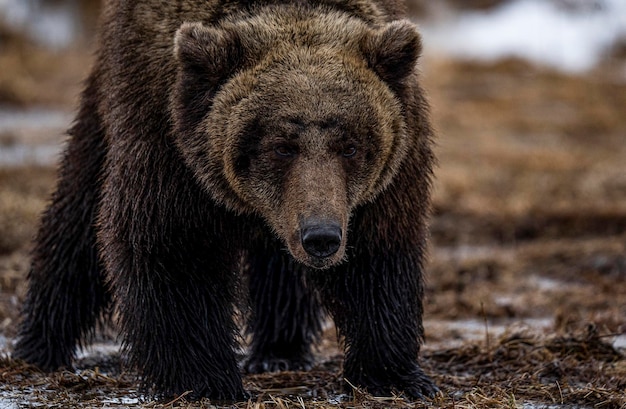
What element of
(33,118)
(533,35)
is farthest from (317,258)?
(533,35)

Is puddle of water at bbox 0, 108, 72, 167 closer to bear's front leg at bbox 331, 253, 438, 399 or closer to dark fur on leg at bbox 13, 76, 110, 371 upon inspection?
dark fur on leg at bbox 13, 76, 110, 371

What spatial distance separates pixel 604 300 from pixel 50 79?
14.8m

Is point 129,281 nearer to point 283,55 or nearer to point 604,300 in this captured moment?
point 283,55

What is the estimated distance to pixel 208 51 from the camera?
4.87 m

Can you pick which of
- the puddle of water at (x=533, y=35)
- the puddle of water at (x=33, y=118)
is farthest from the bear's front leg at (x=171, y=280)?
the puddle of water at (x=533, y=35)

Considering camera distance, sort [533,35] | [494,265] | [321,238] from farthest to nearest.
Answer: [533,35], [494,265], [321,238]

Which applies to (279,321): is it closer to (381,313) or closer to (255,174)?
(381,313)

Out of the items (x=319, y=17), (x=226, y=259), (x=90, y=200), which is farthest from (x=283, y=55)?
(x=90, y=200)

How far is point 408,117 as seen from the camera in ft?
17.0

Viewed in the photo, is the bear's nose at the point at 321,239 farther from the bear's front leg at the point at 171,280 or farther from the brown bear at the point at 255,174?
the bear's front leg at the point at 171,280

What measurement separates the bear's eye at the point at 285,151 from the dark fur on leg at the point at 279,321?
178cm

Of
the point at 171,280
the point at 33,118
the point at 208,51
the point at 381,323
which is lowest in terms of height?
the point at 381,323

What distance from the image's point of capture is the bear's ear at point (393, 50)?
5.03 meters

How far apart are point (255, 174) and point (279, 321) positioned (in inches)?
77.8
